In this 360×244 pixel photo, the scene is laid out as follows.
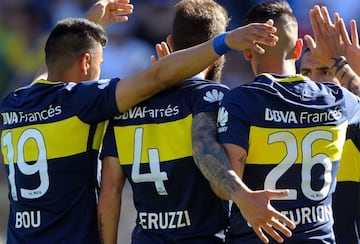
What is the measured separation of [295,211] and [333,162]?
1.12 feet

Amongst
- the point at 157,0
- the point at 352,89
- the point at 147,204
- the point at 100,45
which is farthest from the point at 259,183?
the point at 157,0

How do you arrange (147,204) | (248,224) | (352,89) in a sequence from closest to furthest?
(248,224)
(147,204)
(352,89)

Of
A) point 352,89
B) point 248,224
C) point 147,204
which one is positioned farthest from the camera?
point 352,89

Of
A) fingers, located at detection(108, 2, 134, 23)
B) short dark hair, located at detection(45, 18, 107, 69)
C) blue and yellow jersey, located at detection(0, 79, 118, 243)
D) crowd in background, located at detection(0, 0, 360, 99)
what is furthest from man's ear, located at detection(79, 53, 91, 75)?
crowd in background, located at detection(0, 0, 360, 99)

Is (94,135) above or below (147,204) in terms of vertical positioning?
above

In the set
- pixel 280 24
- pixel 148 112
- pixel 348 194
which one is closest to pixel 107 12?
pixel 148 112

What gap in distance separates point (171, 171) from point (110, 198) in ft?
1.34

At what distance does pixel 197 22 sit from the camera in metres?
4.84

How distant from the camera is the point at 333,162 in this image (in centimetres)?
462

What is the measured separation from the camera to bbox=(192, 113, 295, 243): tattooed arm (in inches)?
162

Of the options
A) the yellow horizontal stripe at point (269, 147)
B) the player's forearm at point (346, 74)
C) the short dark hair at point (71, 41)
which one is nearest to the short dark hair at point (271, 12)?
the player's forearm at point (346, 74)

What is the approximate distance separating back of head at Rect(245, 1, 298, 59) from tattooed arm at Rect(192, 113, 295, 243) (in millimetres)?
479

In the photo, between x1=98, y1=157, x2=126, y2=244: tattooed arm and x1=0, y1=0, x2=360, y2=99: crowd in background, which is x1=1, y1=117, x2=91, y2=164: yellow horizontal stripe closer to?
x1=98, y1=157, x2=126, y2=244: tattooed arm

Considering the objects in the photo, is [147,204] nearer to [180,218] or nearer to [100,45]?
[180,218]
